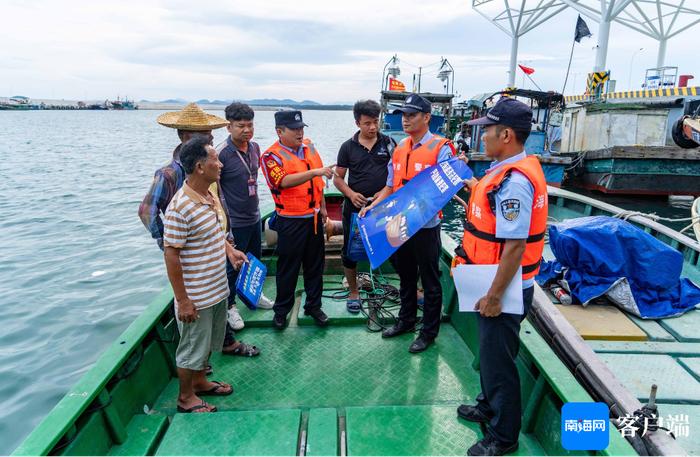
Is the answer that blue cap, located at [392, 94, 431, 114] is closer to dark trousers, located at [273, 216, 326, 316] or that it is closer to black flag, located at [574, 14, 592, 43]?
dark trousers, located at [273, 216, 326, 316]

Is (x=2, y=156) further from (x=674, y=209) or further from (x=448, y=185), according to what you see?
(x=674, y=209)

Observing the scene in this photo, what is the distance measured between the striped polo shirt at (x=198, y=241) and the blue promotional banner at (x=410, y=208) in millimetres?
1147

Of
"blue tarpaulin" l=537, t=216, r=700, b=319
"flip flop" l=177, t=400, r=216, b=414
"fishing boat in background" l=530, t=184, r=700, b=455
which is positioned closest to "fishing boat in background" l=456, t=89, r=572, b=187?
"blue tarpaulin" l=537, t=216, r=700, b=319

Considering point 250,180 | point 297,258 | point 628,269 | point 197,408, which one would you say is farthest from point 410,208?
point 628,269

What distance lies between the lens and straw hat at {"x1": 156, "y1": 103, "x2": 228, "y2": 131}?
306 cm

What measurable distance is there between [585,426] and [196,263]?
2.14 meters

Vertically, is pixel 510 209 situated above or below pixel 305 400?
above

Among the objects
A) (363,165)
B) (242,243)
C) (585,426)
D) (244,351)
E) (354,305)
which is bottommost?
(244,351)

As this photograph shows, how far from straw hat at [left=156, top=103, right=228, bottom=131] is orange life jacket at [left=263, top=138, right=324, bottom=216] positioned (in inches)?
18.8

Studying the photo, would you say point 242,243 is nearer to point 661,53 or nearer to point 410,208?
point 410,208

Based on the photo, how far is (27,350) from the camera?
17.1 ft

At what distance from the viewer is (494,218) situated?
197 cm

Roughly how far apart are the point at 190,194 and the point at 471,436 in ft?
6.89

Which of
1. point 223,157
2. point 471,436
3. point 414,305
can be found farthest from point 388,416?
point 223,157
